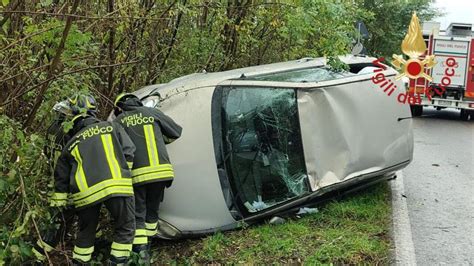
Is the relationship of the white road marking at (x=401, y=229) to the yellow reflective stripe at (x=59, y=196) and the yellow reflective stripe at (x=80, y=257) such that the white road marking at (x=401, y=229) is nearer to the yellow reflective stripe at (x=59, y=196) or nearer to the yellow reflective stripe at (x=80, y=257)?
the yellow reflective stripe at (x=80, y=257)

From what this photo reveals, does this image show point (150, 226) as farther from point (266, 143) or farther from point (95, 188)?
point (266, 143)

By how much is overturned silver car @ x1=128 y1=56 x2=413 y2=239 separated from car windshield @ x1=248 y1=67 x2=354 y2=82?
32 millimetres

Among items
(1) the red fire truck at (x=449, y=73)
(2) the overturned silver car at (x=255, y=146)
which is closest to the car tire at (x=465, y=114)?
(1) the red fire truck at (x=449, y=73)

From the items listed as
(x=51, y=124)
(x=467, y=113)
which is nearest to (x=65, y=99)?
(x=51, y=124)

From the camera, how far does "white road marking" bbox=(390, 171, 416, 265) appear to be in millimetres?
4164

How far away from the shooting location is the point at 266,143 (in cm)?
452

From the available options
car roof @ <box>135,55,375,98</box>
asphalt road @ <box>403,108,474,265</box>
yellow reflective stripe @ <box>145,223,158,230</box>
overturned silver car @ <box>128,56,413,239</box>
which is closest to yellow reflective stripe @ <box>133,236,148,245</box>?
yellow reflective stripe @ <box>145,223,158,230</box>

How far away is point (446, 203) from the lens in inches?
225

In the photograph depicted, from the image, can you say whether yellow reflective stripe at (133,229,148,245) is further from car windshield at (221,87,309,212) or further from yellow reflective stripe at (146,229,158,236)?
car windshield at (221,87,309,212)

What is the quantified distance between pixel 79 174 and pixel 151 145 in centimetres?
66

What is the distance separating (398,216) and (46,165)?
133 inches

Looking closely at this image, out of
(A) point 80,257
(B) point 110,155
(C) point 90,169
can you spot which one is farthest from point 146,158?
(A) point 80,257

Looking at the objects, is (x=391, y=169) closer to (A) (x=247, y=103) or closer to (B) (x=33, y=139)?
(A) (x=247, y=103)

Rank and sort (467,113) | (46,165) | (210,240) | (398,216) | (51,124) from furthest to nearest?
1. (467,113)
2. (398,216)
3. (210,240)
4. (51,124)
5. (46,165)
